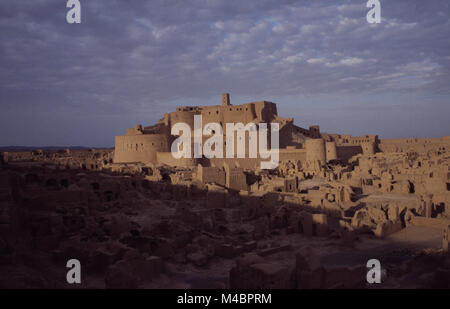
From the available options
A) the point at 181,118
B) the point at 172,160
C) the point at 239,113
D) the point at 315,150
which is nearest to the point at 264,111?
the point at 239,113

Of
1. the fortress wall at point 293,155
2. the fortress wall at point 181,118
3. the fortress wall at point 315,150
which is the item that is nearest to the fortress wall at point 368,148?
the fortress wall at point 315,150

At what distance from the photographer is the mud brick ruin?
35.6 ft

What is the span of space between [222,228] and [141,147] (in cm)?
2426

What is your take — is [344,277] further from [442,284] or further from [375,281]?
[442,284]

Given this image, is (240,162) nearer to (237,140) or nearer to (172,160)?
(237,140)

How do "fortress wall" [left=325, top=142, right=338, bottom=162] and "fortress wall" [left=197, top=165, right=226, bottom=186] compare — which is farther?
"fortress wall" [left=325, top=142, right=338, bottom=162]

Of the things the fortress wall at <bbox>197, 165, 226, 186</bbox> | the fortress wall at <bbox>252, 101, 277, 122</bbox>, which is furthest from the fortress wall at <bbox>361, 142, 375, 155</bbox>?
the fortress wall at <bbox>197, 165, 226, 186</bbox>

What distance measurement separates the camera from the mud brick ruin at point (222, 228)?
1084cm

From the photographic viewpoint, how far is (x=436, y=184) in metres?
21.7

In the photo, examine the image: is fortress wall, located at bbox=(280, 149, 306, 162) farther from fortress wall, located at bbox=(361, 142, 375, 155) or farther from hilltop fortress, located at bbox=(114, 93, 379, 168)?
fortress wall, located at bbox=(361, 142, 375, 155)

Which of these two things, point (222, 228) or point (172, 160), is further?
point (172, 160)

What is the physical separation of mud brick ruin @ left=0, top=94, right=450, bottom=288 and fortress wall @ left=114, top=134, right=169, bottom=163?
7569 millimetres

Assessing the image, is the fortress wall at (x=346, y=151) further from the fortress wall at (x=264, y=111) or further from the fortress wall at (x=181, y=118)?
the fortress wall at (x=181, y=118)

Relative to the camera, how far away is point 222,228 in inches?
691
